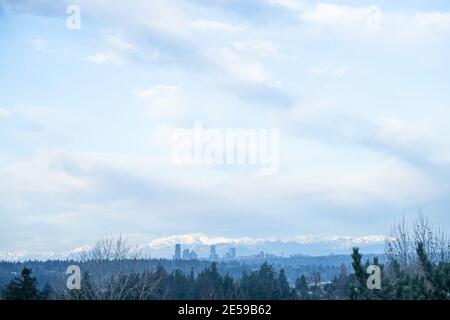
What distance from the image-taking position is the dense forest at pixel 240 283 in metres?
7.19

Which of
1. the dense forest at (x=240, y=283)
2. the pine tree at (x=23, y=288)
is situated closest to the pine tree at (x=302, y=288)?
the dense forest at (x=240, y=283)

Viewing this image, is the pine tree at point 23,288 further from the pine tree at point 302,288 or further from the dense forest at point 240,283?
the pine tree at point 302,288

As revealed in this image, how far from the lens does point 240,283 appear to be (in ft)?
30.7

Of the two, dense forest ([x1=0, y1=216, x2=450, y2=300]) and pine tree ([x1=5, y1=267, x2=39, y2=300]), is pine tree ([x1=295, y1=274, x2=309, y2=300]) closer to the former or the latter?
dense forest ([x1=0, y1=216, x2=450, y2=300])

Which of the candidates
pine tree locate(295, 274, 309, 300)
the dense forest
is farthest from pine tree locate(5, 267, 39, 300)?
pine tree locate(295, 274, 309, 300)

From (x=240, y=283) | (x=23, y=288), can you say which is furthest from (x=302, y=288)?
(x=23, y=288)

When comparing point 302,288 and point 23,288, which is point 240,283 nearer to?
point 302,288

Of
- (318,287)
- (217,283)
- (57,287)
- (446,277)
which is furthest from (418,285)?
(57,287)

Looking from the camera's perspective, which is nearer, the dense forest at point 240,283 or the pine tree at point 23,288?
the dense forest at point 240,283

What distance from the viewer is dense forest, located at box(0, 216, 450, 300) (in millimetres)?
7191

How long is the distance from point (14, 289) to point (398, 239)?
12172 mm

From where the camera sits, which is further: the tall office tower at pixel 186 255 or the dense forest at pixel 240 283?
the tall office tower at pixel 186 255
